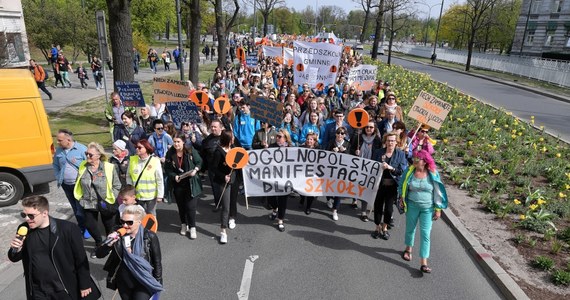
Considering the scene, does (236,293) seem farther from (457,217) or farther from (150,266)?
(457,217)

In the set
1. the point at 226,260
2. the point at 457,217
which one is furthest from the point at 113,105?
the point at 457,217

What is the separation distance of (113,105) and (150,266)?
6.10 metres

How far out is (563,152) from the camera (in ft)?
33.0

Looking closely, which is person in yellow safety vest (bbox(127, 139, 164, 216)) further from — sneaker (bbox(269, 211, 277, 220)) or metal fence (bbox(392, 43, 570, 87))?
metal fence (bbox(392, 43, 570, 87))

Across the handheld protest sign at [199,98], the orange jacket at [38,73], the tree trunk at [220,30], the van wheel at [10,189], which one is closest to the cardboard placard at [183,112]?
the handheld protest sign at [199,98]

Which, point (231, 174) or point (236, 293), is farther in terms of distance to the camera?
point (231, 174)

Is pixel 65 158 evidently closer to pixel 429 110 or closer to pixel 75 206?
pixel 75 206

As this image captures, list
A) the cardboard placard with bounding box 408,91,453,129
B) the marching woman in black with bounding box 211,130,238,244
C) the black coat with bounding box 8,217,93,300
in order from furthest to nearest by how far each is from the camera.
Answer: the cardboard placard with bounding box 408,91,453,129 → the marching woman in black with bounding box 211,130,238,244 → the black coat with bounding box 8,217,93,300

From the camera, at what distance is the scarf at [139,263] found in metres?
3.45

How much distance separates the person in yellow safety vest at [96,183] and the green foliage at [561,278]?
605 centimetres

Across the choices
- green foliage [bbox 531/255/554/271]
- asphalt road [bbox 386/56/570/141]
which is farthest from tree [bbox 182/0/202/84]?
green foliage [bbox 531/255/554/271]

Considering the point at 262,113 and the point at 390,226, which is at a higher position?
the point at 262,113

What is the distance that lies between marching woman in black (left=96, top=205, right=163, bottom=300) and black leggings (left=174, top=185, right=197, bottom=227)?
94.5 inches

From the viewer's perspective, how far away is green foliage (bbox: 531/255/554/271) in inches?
213
